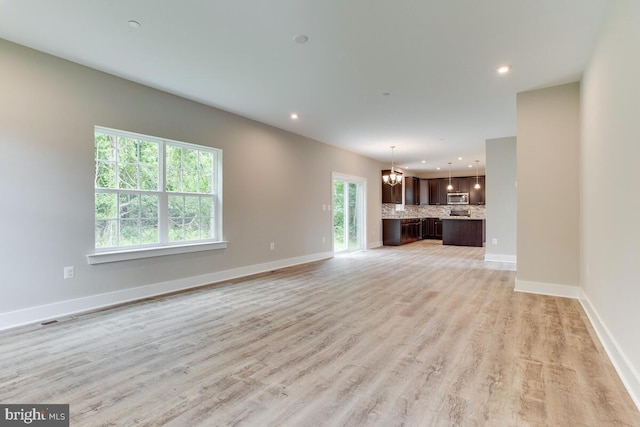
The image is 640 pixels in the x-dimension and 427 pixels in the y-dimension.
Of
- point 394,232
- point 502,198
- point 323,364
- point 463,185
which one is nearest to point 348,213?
point 394,232

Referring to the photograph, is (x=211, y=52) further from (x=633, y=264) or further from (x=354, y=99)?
(x=633, y=264)

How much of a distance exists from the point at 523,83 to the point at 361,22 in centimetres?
257

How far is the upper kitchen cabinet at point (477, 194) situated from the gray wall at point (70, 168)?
950cm

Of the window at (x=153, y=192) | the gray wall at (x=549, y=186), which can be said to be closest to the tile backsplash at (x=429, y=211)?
the gray wall at (x=549, y=186)

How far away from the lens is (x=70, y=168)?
11.3ft

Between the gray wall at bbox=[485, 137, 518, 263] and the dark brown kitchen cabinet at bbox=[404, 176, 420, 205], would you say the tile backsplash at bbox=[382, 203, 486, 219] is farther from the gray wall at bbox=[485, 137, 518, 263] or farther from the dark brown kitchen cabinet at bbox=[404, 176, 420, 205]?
the gray wall at bbox=[485, 137, 518, 263]

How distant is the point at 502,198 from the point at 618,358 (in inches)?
201

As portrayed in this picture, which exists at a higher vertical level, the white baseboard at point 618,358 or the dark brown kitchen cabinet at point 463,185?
the dark brown kitchen cabinet at point 463,185

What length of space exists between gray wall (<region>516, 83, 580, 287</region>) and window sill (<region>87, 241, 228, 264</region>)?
14.5 ft

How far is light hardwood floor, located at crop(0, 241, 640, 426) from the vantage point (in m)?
1.72

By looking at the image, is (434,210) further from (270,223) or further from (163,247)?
(163,247)

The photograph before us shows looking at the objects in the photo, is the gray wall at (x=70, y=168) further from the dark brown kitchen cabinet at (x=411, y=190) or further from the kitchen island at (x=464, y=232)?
the dark brown kitchen cabinet at (x=411, y=190)

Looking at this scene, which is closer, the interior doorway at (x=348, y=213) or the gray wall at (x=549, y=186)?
the gray wall at (x=549, y=186)

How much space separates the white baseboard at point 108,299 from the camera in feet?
10.1
